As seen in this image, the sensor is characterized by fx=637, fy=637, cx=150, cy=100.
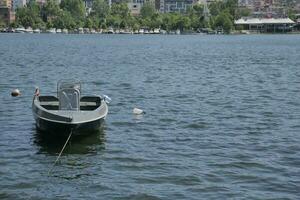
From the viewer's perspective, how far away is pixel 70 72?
69.6 m

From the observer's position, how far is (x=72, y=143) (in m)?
27.2

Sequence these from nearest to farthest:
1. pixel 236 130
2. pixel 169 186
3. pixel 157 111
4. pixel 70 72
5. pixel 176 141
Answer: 1. pixel 169 186
2. pixel 176 141
3. pixel 236 130
4. pixel 157 111
5. pixel 70 72

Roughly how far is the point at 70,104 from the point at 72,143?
2.75m

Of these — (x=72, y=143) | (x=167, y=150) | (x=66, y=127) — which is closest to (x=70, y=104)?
(x=72, y=143)

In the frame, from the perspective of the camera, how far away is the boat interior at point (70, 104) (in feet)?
96.5

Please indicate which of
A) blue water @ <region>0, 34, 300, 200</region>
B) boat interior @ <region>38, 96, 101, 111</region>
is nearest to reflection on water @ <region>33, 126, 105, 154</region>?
blue water @ <region>0, 34, 300, 200</region>

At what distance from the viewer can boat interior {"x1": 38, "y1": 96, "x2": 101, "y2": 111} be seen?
96.5 feet

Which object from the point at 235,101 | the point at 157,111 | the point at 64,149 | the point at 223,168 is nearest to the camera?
the point at 223,168

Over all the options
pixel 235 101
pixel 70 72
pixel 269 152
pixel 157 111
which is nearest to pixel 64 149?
pixel 269 152

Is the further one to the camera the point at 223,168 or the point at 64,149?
the point at 64,149

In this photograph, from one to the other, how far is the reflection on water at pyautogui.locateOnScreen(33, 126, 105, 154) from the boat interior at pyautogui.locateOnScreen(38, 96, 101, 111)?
157 centimetres

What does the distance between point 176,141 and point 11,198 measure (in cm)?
1067

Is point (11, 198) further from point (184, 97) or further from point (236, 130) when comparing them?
point (184, 97)

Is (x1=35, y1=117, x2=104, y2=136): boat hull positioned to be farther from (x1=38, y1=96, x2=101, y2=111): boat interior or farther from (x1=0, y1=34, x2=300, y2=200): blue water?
(x1=38, y1=96, x2=101, y2=111): boat interior
